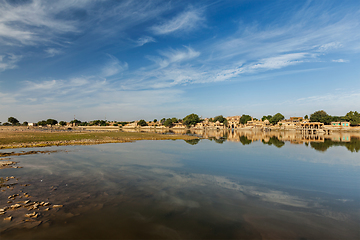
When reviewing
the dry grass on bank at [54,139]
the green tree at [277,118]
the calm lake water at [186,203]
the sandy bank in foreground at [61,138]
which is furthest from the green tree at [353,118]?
the calm lake water at [186,203]

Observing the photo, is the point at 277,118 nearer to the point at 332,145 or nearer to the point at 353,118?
the point at 353,118

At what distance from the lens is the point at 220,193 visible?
10.5m

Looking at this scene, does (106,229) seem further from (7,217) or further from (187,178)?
(187,178)

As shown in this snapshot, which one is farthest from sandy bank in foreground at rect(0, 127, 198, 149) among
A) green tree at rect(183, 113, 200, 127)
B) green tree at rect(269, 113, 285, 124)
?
green tree at rect(269, 113, 285, 124)

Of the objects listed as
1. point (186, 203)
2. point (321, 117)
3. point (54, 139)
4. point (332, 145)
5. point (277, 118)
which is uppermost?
point (277, 118)

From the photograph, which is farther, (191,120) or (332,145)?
(191,120)

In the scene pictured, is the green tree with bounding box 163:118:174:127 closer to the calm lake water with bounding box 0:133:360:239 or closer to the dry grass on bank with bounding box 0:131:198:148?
the dry grass on bank with bounding box 0:131:198:148

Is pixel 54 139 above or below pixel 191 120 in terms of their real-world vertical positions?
below

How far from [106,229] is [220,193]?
6.34 meters

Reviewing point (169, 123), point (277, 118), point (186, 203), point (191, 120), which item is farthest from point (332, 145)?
point (169, 123)

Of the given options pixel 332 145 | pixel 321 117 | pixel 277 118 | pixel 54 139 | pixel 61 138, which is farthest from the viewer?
pixel 277 118

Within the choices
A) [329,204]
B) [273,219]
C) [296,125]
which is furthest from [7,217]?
[296,125]

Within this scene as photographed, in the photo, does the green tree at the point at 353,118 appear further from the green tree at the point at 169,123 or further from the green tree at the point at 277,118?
the green tree at the point at 169,123

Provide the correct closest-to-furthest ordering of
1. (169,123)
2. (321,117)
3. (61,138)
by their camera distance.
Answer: (61,138) → (321,117) → (169,123)
